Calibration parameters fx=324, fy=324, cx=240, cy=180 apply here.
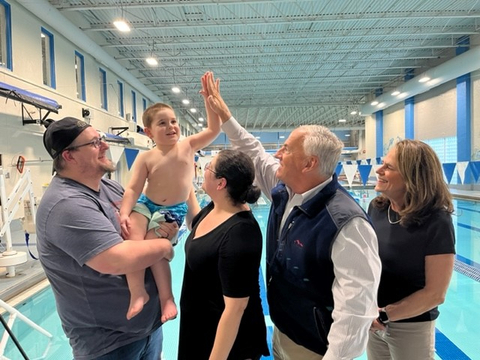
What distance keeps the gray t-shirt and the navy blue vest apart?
0.61 m

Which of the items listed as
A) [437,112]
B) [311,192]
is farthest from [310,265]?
[437,112]

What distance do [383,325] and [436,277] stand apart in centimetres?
33

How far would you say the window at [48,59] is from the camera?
8.50 metres

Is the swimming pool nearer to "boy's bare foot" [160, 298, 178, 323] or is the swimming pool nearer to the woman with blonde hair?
the woman with blonde hair

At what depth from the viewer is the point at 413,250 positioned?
1457 millimetres

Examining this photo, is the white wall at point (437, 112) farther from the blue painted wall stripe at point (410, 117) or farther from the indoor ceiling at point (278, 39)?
the indoor ceiling at point (278, 39)

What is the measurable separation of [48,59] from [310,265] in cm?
977

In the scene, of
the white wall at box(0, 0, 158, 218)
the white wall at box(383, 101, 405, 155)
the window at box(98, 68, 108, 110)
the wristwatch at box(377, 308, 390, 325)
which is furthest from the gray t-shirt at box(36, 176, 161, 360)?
the white wall at box(383, 101, 405, 155)

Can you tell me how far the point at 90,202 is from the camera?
1.24m

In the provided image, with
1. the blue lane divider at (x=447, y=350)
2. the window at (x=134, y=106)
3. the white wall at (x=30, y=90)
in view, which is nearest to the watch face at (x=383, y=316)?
the blue lane divider at (x=447, y=350)

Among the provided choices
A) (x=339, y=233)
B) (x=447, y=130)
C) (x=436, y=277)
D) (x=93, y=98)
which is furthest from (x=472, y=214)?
(x=93, y=98)

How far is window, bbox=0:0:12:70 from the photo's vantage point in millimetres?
6855

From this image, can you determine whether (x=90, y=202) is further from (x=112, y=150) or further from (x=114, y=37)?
(x=114, y=37)

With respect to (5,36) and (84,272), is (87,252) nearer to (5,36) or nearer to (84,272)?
(84,272)
